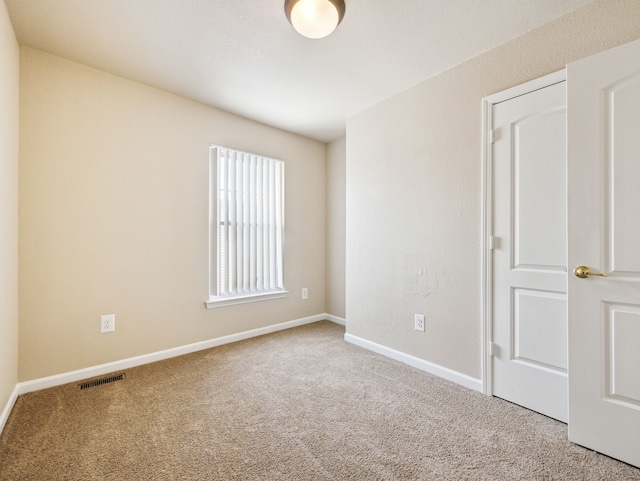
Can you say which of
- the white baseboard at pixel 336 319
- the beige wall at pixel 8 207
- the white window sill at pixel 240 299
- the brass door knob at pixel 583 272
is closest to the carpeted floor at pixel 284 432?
the beige wall at pixel 8 207

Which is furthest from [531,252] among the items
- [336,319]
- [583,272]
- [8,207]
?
[8,207]

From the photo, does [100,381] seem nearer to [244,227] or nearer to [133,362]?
[133,362]

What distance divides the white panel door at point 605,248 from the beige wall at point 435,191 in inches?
14.0

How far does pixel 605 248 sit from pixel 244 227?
2.86 meters

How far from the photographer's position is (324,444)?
158 cm

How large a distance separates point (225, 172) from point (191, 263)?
985 mm

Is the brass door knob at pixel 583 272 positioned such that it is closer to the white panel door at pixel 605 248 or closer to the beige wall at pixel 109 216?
the white panel door at pixel 605 248

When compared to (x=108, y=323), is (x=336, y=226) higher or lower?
higher

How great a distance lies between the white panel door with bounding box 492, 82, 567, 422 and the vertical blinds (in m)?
2.28

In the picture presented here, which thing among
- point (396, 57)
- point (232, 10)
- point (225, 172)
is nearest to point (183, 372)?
point (225, 172)

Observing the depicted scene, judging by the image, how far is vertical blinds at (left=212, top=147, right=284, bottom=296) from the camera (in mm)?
3115

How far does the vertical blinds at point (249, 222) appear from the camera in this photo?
123 inches

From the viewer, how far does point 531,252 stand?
1.89 metres

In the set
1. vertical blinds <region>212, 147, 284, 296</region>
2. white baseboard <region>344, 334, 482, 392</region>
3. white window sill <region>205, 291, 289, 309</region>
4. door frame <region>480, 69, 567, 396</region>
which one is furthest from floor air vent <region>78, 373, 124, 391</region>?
door frame <region>480, 69, 567, 396</region>
